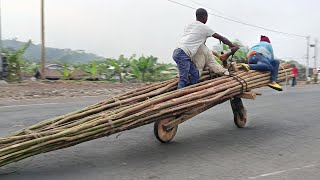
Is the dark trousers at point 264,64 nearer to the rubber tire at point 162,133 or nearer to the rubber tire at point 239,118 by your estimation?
the rubber tire at point 239,118

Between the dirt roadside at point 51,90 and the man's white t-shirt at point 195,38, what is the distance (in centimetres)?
843

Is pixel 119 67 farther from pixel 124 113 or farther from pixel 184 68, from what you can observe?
pixel 124 113

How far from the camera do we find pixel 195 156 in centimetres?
506

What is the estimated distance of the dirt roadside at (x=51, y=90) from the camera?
531 inches

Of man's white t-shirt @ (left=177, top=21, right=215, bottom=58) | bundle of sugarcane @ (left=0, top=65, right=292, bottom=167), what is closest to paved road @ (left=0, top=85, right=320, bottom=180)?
bundle of sugarcane @ (left=0, top=65, right=292, bottom=167)

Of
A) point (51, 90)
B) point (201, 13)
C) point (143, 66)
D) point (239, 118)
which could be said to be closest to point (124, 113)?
point (201, 13)

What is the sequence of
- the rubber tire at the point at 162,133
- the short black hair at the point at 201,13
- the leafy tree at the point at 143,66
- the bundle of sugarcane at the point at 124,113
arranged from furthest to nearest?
1. the leafy tree at the point at 143,66
2. the short black hair at the point at 201,13
3. the rubber tire at the point at 162,133
4. the bundle of sugarcane at the point at 124,113

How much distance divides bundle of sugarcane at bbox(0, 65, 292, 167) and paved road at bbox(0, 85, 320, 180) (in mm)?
400

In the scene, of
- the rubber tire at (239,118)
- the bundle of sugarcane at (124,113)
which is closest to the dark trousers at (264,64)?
the bundle of sugarcane at (124,113)

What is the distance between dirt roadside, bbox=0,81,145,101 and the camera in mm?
13496

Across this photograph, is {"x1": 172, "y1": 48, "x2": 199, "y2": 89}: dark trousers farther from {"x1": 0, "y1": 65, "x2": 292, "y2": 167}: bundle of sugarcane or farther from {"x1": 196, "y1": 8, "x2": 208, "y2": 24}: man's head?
{"x1": 196, "y1": 8, "x2": 208, "y2": 24}: man's head

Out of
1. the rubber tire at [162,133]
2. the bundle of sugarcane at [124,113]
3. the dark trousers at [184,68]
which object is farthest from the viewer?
the dark trousers at [184,68]

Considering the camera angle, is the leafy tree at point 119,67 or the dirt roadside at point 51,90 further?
the leafy tree at point 119,67

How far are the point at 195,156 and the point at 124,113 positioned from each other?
113 cm
